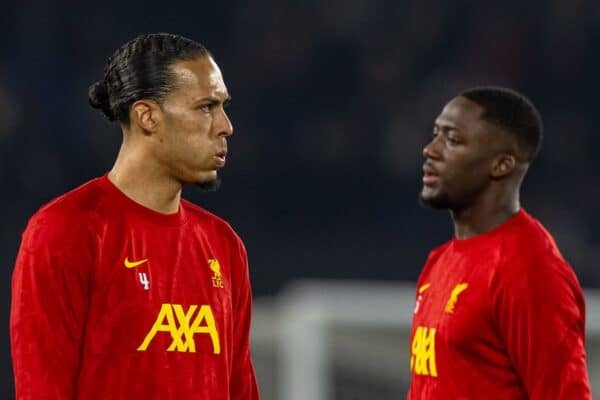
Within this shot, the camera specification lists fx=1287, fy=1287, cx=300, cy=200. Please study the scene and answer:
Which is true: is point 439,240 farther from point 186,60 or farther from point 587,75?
point 186,60

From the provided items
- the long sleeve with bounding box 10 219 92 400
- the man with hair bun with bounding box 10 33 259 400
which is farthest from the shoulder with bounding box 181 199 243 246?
the long sleeve with bounding box 10 219 92 400

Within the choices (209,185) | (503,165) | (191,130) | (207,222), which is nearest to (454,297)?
(503,165)

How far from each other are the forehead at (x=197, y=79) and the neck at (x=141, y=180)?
0.67ft

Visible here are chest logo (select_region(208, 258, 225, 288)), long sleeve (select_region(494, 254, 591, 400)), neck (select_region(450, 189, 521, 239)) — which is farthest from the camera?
neck (select_region(450, 189, 521, 239))

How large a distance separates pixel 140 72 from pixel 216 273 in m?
0.57

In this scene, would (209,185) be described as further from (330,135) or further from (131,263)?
(330,135)

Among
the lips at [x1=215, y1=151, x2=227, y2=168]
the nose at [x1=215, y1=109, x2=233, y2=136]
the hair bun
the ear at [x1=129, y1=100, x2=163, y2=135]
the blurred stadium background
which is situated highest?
the hair bun

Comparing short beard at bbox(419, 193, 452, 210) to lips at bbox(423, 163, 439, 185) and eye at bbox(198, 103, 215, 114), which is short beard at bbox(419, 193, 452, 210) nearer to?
lips at bbox(423, 163, 439, 185)

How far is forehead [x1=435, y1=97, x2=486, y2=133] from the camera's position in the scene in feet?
13.8

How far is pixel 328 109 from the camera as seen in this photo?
988 cm

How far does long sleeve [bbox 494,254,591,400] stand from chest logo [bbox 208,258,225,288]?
2.92 feet

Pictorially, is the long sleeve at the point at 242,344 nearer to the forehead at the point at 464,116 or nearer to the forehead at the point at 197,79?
the forehead at the point at 197,79

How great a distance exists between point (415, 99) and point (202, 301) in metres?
6.89

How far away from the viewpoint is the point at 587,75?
Result: 407 inches
